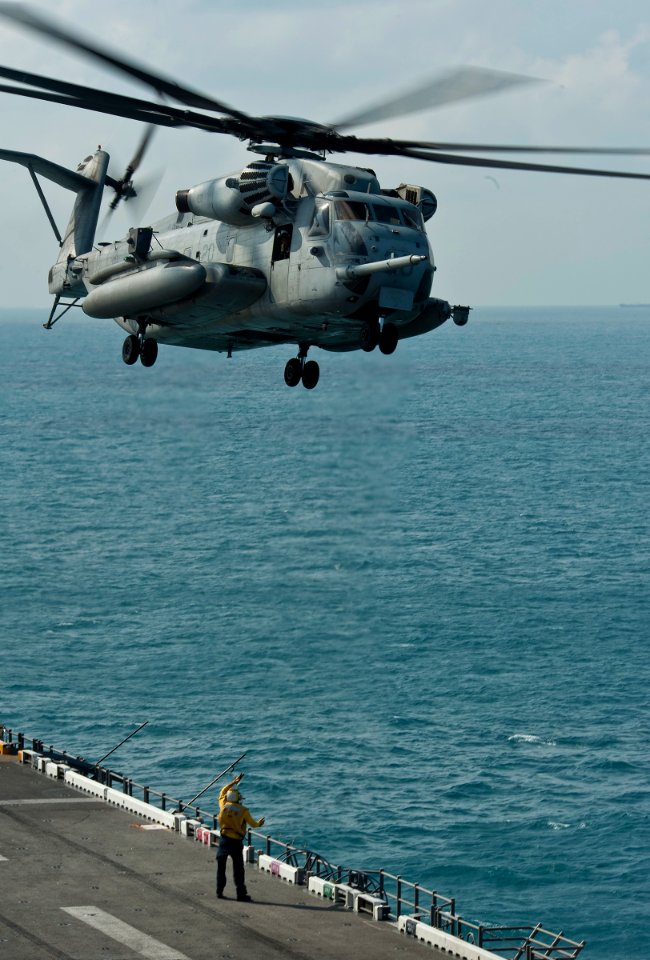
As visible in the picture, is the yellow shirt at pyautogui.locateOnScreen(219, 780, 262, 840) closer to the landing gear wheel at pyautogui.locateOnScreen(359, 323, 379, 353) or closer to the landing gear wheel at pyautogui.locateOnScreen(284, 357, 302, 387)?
the landing gear wheel at pyautogui.locateOnScreen(284, 357, 302, 387)

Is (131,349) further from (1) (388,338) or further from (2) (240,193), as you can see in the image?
(1) (388,338)

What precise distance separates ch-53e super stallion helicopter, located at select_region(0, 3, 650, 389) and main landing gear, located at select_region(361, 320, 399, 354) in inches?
0.9

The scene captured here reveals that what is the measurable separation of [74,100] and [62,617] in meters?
64.7

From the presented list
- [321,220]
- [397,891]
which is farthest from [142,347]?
[397,891]

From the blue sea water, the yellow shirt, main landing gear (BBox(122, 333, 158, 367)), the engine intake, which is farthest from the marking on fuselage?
the engine intake

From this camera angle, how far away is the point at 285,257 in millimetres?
30484

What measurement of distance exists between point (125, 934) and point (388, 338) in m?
12.9

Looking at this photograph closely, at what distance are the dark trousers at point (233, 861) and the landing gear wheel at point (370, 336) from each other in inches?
389

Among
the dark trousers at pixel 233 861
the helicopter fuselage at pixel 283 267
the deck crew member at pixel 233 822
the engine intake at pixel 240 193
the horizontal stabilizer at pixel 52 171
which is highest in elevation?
the horizontal stabilizer at pixel 52 171

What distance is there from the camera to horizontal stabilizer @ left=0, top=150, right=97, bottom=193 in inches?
1364

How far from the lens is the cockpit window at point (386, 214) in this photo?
29.5 metres

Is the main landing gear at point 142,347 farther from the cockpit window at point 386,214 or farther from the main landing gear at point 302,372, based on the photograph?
the cockpit window at point 386,214

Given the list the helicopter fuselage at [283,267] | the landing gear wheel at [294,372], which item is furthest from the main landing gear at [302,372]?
the helicopter fuselage at [283,267]

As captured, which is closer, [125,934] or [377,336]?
[377,336]
